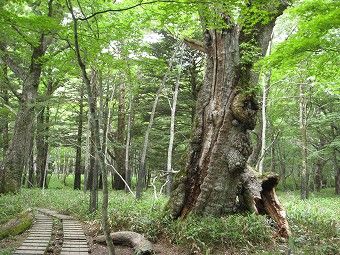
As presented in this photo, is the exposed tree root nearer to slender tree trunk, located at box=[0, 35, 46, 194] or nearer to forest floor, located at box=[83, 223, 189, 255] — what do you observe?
forest floor, located at box=[83, 223, 189, 255]

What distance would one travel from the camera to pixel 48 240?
19.0ft

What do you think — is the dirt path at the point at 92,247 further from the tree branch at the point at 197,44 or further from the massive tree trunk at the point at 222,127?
the tree branch at the point at 197,44

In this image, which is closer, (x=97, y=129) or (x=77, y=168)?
(x=97, y=129)

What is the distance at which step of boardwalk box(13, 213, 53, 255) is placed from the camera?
5.00 m

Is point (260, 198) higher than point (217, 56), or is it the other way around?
point (217, 56)

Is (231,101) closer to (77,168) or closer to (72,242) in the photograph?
(72,242)

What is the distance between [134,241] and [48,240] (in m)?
1.77

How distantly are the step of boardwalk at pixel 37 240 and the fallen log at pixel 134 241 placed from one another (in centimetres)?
114

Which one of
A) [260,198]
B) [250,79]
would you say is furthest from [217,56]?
[260,198]

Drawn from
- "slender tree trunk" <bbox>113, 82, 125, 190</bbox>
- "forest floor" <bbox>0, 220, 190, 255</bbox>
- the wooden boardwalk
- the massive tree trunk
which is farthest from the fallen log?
"slender tree trunk" <bbox>113, 82, 125, 190</bbox>

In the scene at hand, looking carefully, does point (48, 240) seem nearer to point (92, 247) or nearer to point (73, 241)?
point (73, 241)

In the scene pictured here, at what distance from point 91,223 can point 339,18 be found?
7.24 metres

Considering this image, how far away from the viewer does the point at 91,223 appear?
7539 millimetres

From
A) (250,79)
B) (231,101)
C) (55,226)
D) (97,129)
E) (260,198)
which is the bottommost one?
(55,226)
